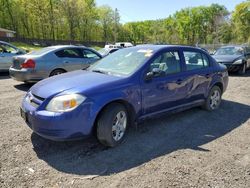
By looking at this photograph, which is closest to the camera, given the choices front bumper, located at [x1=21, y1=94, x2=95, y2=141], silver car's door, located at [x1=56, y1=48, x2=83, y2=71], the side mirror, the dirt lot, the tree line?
the dirt lot

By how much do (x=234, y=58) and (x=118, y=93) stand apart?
10.1m

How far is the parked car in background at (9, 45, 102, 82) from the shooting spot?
26.9 feet

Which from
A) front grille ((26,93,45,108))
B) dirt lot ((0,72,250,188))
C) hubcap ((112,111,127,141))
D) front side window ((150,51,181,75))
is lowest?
dirt lot ((0,72,250,188))

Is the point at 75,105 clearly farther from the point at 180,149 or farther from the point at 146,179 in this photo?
the point at 180,149

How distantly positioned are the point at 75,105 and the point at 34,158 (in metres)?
0.97

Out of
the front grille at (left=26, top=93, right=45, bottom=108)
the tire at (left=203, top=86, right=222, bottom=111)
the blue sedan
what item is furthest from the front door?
the front grille at (left=26, top=93, right=45, bottom=108)

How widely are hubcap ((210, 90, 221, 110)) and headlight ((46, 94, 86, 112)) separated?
12.0 feet

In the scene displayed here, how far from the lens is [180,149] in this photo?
4.11 metres

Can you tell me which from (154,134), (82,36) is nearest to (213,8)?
(82,36)

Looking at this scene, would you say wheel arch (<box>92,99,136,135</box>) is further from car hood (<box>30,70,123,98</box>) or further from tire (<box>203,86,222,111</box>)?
tire (<box>203,86,222,111</box>)

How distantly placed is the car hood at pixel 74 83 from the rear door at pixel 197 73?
1852 mm

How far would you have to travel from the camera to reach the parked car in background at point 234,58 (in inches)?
488

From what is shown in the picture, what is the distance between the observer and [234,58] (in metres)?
12.4

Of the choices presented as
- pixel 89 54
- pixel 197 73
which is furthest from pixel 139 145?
pixel 89 54
